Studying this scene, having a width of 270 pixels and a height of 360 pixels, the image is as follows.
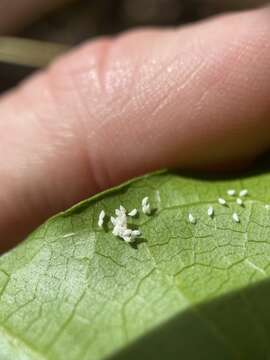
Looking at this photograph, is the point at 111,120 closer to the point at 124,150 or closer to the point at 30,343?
the point at 124,150

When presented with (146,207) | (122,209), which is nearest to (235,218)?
(146,207)

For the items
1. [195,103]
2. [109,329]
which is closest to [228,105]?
[195,103]

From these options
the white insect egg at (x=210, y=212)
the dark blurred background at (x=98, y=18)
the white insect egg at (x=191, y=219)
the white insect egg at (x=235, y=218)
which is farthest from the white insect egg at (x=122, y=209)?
the dark blurred background at (x=98, y=18)

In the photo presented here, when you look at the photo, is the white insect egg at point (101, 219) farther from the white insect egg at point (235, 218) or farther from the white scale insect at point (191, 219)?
the white insect egg at point (235, 218)

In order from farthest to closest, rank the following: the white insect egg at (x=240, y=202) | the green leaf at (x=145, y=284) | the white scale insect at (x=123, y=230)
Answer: the white insect egg at (x=240, y=202) → the white scale insect at (x=123, y=230) → the green leaf at (x=145, y=284)

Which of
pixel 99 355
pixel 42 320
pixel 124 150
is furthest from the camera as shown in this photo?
pixel 124 150

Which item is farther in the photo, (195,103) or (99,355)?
(195,103)

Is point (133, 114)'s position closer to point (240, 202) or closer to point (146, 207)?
point (146, 207)
